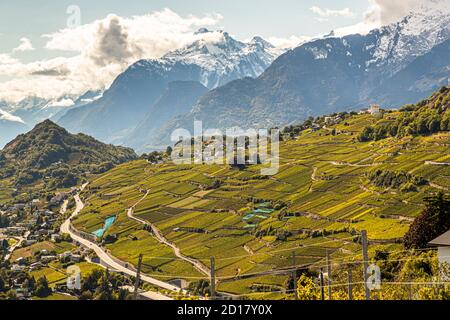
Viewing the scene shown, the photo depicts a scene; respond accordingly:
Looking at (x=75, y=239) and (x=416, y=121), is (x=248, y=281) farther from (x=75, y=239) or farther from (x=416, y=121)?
(x=416, y=121)

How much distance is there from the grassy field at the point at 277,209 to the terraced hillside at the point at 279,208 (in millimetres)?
231

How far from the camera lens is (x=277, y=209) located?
11175cm

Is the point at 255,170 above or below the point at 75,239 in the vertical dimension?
above

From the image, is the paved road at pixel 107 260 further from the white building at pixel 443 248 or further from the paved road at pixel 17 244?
the white building at pixel 443 248

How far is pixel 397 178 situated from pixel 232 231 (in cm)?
3005

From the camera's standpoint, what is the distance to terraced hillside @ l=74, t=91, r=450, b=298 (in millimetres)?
83438

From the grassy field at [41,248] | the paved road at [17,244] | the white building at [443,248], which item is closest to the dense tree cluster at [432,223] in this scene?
the white building at [443,248]

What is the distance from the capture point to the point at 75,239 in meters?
130

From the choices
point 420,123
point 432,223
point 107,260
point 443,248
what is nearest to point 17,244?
point 107,260

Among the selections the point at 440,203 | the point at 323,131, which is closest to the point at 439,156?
the point at 440,203

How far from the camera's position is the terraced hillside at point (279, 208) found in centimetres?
8344

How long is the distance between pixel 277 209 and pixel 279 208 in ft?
1.40
